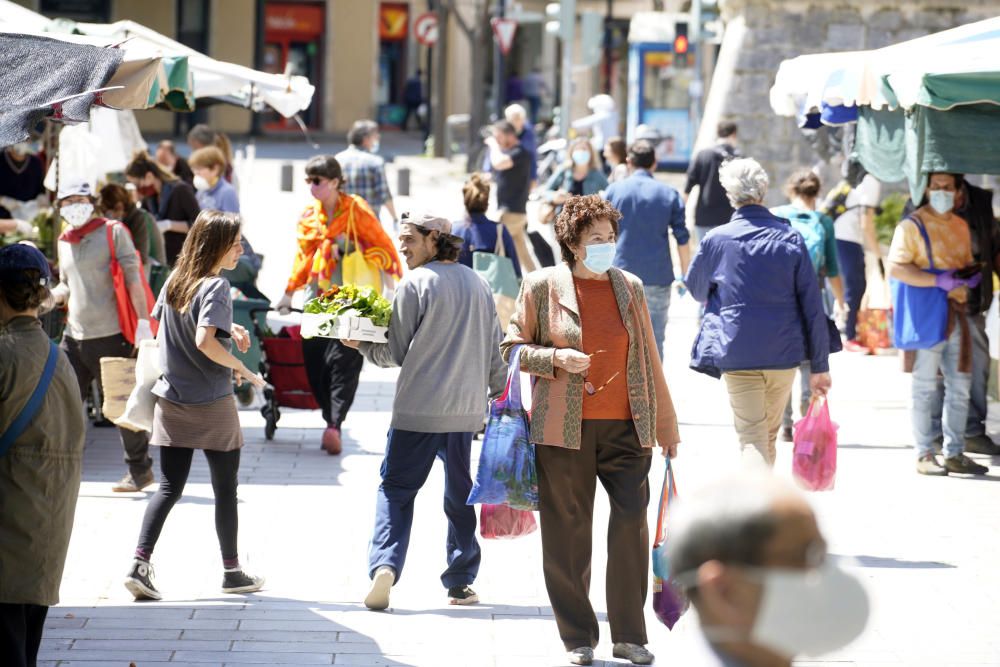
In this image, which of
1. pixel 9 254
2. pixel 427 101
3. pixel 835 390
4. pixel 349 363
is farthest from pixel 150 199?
pixel 427 101

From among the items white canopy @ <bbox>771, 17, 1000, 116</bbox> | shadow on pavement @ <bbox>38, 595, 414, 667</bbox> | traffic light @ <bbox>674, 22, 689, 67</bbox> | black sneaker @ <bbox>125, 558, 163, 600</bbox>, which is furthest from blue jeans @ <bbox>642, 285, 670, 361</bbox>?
traffic light @ <bbox>674, 22, 689, 67</bbox>

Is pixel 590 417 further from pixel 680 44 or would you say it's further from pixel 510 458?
pixel 680 44

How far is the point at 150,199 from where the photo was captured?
1193 centimetres

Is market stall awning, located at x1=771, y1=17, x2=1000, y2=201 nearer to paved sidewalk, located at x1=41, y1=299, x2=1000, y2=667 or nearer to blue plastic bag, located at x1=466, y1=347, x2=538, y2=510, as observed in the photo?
paved sidewalk, located at x1=41, y1=299, x2=1000, y2=667

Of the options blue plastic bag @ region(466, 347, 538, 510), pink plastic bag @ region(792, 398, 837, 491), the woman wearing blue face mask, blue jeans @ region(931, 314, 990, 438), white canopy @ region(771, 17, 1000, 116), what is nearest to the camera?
blue plastic bag @ region(466, 347, 538, 510)

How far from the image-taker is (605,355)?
5965 mm

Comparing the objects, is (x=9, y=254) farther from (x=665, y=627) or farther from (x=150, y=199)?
(x=150, y=199)

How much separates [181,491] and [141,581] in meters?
0.40

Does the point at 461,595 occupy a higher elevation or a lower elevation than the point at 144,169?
lower

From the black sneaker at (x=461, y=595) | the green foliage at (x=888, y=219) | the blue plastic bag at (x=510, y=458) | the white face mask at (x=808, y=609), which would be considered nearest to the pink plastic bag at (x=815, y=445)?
the black sneaker at (x=461, y=595)

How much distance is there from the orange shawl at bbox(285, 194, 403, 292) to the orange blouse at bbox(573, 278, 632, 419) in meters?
4.14

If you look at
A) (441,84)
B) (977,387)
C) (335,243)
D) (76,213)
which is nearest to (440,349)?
Result: (76,213)

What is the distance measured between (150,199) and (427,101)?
29.5 meters

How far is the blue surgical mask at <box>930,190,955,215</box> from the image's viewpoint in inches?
363
